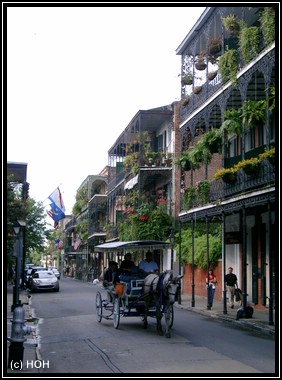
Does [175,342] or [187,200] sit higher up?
[187,200]

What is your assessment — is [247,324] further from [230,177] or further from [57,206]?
[57,206]

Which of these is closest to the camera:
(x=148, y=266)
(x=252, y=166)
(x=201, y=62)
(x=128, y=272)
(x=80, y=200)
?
(x=148, y=266)

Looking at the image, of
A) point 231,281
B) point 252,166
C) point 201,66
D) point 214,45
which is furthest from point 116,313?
point 201,66

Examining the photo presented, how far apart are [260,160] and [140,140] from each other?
2074 centimetres

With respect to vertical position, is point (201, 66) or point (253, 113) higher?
point (201, 66)

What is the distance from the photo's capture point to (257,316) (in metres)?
19.4

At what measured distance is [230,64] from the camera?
20.8 meters

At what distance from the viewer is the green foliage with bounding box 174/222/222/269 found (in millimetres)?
27922

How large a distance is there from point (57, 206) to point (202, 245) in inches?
626

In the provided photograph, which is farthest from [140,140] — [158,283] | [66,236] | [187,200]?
[66,236]

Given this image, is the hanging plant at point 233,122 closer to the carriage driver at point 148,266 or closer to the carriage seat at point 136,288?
the carriage driver at point 148,266

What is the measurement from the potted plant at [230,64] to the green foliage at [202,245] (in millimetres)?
9369

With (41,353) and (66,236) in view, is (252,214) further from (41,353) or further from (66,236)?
(66,236)

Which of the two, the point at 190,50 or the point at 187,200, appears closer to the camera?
the point at 187,200
